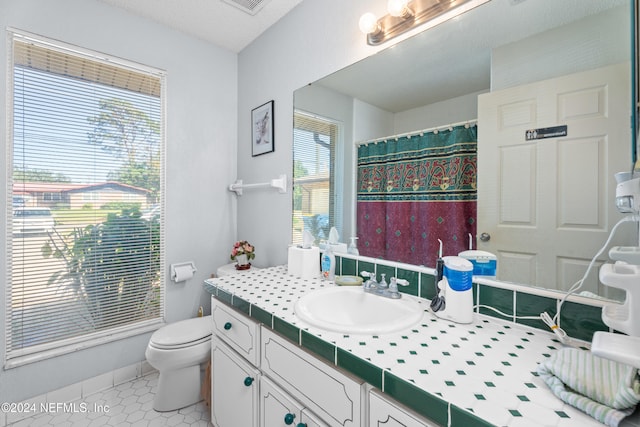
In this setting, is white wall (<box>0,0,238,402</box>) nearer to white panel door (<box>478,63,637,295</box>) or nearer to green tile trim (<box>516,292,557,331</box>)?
white panel door (<box>478,63,637,295</box>)

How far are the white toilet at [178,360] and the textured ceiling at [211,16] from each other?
6.55 ft

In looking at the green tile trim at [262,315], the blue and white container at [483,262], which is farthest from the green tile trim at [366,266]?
the green tile trim at [262,315]

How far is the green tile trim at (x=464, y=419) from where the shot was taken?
518 mm

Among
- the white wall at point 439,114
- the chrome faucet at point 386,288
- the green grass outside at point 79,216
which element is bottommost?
the chrome faucet at point 386,288

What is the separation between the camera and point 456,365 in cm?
70

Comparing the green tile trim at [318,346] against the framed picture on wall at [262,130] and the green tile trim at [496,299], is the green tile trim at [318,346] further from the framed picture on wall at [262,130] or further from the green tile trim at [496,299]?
the framed picture on wall at [262,130]

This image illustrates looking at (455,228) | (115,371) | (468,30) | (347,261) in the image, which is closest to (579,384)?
(455,228)

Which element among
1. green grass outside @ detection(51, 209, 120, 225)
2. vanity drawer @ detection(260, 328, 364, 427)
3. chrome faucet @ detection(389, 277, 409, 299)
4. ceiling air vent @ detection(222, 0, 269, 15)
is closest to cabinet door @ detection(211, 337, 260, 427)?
vanity drawer @ detection(260, 328, 364, 427)

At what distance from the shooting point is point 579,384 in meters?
0.57

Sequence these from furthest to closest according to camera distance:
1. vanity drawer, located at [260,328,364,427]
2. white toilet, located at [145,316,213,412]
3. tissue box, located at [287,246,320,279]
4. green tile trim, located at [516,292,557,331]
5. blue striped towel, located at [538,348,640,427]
Answer: white toilet, located at [145,316,213,412] < tissue box, located at [287,246,320,279] < green tile trim, located at [516,292,557,331] < vanity drawer, located at [260,328,364,427] < blue striped towel, located at [538,348,640,427]

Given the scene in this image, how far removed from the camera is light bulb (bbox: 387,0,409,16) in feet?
3.95

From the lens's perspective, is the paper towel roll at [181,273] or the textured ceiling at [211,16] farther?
the paper towel roll at [181,273]

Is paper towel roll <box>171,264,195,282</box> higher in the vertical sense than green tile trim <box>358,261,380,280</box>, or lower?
lower

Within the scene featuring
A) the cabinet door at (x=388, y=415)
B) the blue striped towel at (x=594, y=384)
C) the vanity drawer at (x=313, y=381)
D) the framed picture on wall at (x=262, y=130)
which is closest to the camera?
the blue striped towel at (x=594, y=384)
